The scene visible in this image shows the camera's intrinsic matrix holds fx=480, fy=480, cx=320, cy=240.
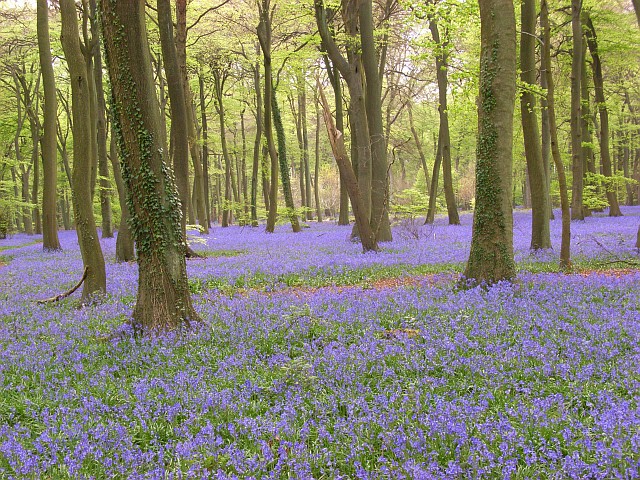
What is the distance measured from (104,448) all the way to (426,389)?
269cm

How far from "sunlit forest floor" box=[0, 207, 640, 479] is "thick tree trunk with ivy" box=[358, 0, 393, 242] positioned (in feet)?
29.5

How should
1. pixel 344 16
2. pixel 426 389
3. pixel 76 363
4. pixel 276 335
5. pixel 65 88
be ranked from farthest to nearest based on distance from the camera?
pixel 65 88, pixel 344 16, pixel 276 335, pixel 76 363, pixel 426 389

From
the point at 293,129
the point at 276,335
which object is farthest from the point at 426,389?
the point at 293,129

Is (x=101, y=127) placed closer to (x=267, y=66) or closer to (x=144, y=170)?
(x=267, y=66)

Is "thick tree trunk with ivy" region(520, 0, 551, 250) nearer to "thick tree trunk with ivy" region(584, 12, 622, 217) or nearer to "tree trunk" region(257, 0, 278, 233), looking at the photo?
"thick tree trunk with ivy" region(584, 12, 622, 217)

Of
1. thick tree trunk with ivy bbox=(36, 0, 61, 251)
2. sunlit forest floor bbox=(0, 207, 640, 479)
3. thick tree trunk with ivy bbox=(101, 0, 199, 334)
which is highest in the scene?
thick tree trunk with ivy bbox=(36, 0, 61, 251)

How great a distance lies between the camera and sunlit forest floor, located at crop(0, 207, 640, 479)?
3277 mm

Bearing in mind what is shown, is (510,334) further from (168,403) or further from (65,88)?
(65,88)

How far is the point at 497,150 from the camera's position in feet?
28.5

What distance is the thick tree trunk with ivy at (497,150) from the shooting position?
338 inches

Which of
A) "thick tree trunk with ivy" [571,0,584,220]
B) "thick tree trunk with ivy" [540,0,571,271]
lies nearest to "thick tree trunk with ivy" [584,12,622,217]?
"thick tree trunk with ivy" [571,0,584,220]

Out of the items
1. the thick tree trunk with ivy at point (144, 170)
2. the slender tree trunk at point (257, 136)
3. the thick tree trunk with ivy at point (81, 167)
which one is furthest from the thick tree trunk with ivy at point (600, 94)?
the thick tree trunk with ivy at point (144, 170)

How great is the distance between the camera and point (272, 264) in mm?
13422

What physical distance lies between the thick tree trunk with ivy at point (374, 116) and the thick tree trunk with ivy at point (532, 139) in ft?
16.1
